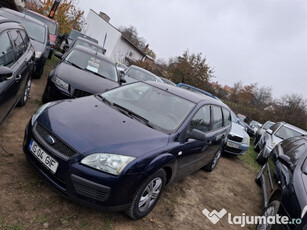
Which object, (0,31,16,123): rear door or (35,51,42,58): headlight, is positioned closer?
(0,31,16,123): rear door

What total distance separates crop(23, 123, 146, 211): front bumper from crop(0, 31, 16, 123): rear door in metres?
1.25

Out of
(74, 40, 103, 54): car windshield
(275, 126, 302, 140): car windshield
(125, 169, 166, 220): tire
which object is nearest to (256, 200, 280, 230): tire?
(125, 169, 166, 220): tire

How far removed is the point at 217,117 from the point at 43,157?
3310mm

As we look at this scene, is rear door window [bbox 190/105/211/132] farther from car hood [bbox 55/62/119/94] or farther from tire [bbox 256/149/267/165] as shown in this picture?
tire [bbox 256/149/267/165]

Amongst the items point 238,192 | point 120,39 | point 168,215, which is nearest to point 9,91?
point 168,215

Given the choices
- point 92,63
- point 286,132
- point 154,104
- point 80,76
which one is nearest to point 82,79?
point 80,76

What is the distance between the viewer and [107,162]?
2420 millimetres

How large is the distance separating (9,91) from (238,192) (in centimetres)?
479

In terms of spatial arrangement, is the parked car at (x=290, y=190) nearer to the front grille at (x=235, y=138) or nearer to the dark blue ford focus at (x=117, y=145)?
the dark blue ford focus at (x=117, y=145)

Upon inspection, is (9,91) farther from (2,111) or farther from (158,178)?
(158,178)

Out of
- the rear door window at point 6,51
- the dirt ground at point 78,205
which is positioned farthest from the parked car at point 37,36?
the rear door window at point 6,51

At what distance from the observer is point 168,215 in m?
3.33

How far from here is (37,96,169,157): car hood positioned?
2.50 metres

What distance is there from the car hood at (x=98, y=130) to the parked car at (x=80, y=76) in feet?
A: 5.50
